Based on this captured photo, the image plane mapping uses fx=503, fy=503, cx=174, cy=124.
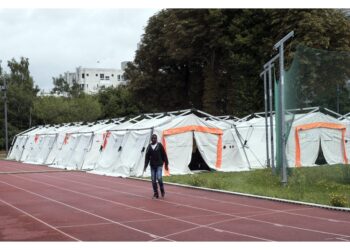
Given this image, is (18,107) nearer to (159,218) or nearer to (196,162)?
(196,162)

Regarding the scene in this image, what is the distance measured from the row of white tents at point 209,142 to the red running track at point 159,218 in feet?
23.4

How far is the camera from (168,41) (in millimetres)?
38562

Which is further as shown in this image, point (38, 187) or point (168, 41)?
point (168, 41)

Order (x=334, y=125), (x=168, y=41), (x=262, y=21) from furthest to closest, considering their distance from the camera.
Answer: (x=168, y=41) < (x=262, y=21) < (x=334, y=125)

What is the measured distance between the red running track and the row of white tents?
7145mm

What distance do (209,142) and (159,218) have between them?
14.0m

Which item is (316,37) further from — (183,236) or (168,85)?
(183,236)

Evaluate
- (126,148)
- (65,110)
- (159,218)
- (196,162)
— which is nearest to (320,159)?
(196,162)

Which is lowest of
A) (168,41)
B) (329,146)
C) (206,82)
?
(329,146)

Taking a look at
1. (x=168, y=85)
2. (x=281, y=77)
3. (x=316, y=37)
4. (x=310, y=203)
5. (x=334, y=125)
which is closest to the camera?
(x=310, y=203)

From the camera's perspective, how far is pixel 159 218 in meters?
10.8

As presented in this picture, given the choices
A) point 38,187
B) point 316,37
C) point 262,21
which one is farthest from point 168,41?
point 38,187

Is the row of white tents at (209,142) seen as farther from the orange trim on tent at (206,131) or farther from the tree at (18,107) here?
the tree at (18,107)

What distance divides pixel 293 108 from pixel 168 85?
27015 mm
